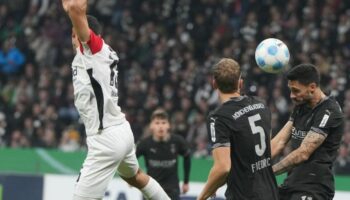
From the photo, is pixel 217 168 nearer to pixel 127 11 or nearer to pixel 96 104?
pixel 96 104

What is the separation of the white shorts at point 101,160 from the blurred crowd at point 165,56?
7752 millimetres

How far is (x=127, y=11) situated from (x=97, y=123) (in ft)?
47.0

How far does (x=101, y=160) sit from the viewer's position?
7676mm

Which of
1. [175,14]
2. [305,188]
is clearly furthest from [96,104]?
[175,14]

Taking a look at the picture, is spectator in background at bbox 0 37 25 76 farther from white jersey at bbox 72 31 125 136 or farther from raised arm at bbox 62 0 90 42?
raised arm at bbox 62 0 90 42

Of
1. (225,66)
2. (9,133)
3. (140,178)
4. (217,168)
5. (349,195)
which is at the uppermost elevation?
(225,66)

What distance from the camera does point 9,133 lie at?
1902 centimetres

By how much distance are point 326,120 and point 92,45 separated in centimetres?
215

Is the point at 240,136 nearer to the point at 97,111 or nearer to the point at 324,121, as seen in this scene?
the point at 324,121

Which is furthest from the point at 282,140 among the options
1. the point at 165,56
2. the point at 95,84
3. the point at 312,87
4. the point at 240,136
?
the point at 165,56

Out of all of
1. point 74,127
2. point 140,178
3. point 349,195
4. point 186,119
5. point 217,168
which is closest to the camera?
point 217,168

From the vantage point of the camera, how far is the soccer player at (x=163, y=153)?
1123 cm

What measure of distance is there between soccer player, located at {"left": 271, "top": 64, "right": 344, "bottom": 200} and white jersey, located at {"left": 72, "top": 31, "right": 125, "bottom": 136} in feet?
5.22

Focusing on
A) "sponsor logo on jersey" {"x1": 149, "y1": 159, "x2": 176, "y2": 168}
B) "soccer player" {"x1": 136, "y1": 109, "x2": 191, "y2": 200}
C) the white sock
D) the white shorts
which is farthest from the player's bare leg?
"sponsor logo on jersey" {"x1": 149, "y1": 159, "x2": 176, "y2": 168}
